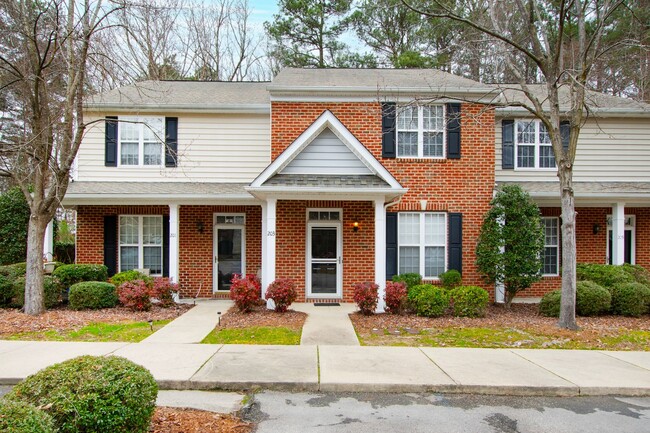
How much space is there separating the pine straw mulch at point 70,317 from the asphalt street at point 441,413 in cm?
584

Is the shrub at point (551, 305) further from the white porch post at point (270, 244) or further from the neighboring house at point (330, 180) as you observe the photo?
the white porch post at point (270, 244)

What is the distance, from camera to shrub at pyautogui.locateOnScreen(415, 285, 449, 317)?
1048 cm

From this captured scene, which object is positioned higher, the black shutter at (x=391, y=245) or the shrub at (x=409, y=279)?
the black shutter at (x=391, y=245)

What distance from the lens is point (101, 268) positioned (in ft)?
40.7

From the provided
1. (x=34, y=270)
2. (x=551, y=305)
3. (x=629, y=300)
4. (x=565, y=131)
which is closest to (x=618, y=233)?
(x=629, y=300)

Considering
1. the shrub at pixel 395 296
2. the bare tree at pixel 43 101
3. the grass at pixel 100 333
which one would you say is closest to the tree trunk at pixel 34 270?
the bare tree at pixel 43 101

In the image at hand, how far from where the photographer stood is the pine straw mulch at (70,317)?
919 cm

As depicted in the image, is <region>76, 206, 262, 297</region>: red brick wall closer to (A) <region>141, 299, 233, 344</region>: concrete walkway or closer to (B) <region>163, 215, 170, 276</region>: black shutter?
(B) <region>163, 215, 170, 276</region>: black shutter

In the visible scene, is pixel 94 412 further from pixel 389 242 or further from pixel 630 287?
pixel 630 287

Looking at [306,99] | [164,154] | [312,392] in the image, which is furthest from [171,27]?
[312,392]

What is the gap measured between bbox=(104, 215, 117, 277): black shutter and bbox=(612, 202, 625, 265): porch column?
578 inches

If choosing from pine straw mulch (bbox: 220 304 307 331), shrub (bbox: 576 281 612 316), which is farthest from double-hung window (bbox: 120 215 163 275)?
shrub (bbox: 576 281 612 316)

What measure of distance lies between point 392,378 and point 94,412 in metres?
3.83

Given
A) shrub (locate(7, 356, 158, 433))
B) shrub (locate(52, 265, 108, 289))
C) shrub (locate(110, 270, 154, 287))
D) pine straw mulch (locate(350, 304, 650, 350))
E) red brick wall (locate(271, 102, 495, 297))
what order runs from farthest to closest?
1. red brick wall (locate(271, 102, 495, 297))
2. shrub (locate(110, 270, 154, 287))
3. shrub (locate(52, 265, 108, 289))
4. pine straw mulch (locate(350, 304, 650, 350))
5. shrub (locate(7, 356, 158, 433))
